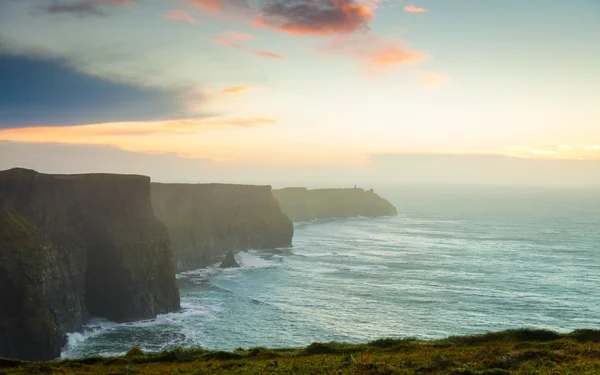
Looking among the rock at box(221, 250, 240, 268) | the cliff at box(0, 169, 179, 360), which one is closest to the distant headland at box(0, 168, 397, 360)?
the cliff at box(0, 169, 179, 360)

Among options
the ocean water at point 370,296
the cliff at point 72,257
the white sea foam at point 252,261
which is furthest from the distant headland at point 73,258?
the white sea foam at point 252,261

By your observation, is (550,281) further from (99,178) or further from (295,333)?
(99,178)

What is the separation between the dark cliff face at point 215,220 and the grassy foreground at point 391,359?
64824 millimetres

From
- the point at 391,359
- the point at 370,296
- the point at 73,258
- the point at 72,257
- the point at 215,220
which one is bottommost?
the point at 370,296

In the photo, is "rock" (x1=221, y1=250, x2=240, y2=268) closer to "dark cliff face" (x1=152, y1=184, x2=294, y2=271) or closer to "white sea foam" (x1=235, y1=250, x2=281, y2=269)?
"white sea foam" (x1=235, y1=250, x2=281, y2=269)

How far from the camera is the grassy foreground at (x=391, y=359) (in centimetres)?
2509

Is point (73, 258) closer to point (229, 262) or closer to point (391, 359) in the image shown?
point (229, 262)

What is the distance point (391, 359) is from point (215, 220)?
92.4 metres

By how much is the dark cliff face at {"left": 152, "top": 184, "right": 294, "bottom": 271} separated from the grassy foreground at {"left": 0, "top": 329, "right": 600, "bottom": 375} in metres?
64.8

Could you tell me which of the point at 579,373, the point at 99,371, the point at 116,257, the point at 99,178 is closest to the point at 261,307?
the point at 116,257

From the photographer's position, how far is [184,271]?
9800 centimetres

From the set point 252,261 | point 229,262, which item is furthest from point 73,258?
point 252,261

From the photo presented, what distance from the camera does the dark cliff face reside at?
103m

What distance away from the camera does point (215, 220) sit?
4624 inches
